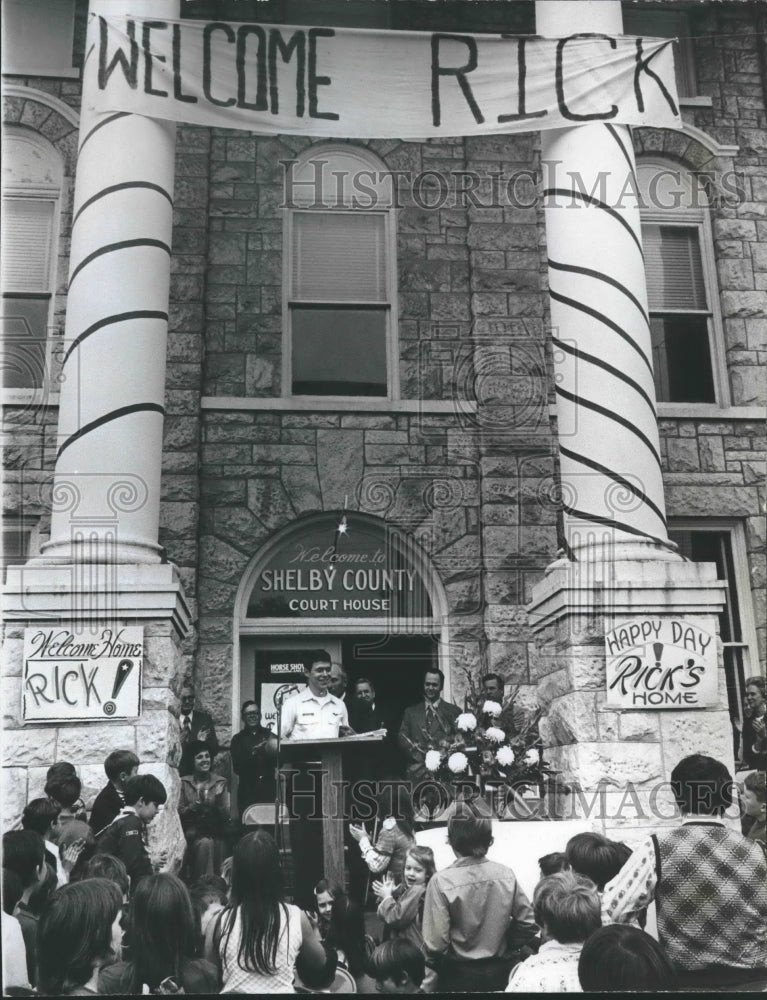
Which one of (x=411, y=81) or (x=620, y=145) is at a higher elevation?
(x=411, y=81)

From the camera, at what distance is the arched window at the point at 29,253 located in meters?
9.21

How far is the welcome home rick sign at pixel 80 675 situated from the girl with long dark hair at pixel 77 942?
3.64 feet

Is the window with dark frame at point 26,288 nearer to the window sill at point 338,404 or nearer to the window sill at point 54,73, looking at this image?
the window sill at point 54,73

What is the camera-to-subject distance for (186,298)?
31.4ft

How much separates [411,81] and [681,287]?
3.64 m

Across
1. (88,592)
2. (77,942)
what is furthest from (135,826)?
(88,592)

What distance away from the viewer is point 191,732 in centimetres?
772

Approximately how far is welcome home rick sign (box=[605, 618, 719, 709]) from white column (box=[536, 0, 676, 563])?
0.50 metres

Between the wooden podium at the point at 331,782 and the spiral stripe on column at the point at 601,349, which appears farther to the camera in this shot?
the spiral stripe on column at the point at 601,349

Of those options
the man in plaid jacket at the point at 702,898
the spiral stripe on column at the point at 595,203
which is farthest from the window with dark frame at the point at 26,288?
the man in plaid jacket at the point at 702,898

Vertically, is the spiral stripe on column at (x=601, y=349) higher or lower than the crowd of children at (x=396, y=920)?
higher

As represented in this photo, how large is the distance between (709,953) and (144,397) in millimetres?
4551

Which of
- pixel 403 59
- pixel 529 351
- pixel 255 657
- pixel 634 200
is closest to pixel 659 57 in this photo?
pixel 634 200

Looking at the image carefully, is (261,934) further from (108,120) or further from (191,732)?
(108,120)
